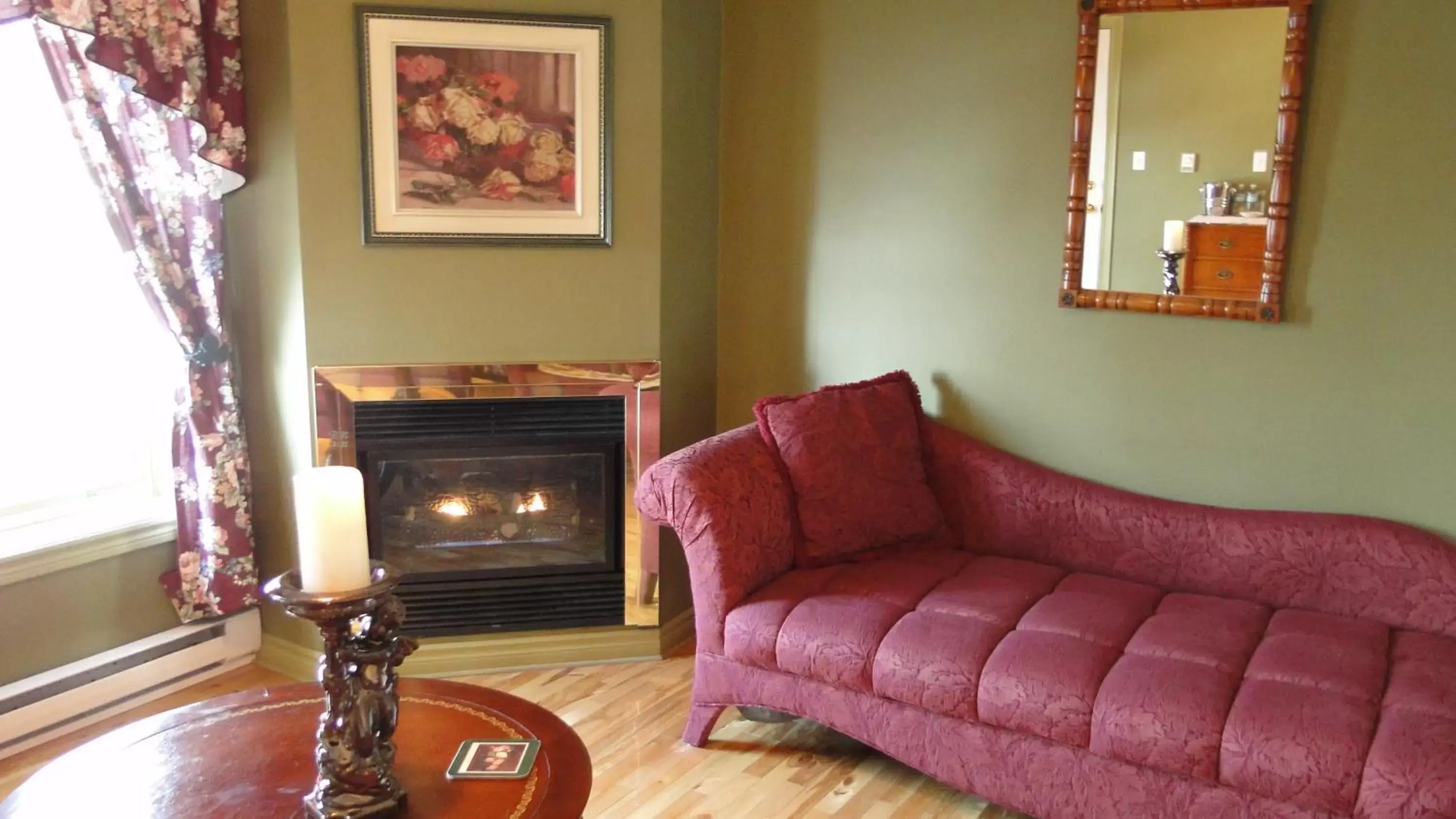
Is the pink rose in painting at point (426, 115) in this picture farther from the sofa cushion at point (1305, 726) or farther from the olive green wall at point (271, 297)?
the sofa cushion at point (1305, 726)

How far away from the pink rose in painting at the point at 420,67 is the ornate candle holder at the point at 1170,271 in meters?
1.93

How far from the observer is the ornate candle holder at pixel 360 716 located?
1.56 meters

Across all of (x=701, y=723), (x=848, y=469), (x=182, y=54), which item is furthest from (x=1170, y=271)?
(x=182, y=54)

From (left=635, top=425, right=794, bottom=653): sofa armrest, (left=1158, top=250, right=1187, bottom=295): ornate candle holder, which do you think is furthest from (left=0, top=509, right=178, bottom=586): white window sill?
(left=1158, top=250, right=1187, bottom=295): ornate candle holder

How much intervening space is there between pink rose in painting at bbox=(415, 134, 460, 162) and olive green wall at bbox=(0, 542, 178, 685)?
132 cm

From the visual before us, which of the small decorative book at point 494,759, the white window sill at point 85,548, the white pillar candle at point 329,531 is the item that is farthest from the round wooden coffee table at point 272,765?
the white window sill at point 85,548

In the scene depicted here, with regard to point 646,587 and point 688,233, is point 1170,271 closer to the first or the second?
point 688,233

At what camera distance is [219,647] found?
10.6 ft

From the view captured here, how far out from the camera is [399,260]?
9.88 ft

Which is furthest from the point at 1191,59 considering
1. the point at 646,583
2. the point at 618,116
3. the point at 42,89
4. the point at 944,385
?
the point at 42,89

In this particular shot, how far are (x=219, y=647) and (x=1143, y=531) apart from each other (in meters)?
2.58

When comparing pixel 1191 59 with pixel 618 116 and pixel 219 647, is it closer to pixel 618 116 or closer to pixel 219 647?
pixel 618 116

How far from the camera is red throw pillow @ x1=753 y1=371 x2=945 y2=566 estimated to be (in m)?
2.86

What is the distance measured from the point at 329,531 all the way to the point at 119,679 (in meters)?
1.94
